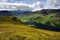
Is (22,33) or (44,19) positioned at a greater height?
(44,19)

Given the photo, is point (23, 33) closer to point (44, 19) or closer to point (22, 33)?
point (22, 33)

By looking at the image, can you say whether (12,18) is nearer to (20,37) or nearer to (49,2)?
(20,37)

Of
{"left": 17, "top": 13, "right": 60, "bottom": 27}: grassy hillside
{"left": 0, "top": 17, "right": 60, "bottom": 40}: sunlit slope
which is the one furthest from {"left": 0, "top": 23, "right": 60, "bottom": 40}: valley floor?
{"left": 17, "top": 13, "right": 60, "bottom": 27}: grassy hillside

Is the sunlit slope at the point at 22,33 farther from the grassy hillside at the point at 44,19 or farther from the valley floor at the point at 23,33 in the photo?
the grassy hillside at the point at 44,19

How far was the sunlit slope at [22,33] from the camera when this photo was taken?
4309mm

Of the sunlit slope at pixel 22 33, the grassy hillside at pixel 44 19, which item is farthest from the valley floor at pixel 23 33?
the grassy hillside at pixel 44 19

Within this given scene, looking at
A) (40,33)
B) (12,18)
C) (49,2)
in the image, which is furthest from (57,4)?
(12,18)

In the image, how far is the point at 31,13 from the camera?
4.70m

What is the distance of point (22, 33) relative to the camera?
4.36 metres

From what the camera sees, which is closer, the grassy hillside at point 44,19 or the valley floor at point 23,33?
the valley floor at point 23,33

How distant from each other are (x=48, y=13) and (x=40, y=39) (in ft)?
3.02

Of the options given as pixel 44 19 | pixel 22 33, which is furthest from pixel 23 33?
pixel 44 19

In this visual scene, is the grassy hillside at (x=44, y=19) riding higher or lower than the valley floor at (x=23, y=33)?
higher

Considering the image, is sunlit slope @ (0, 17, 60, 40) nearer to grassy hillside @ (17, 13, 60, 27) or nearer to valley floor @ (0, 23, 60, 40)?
valley floor @ (0, 23, 60, 40)
